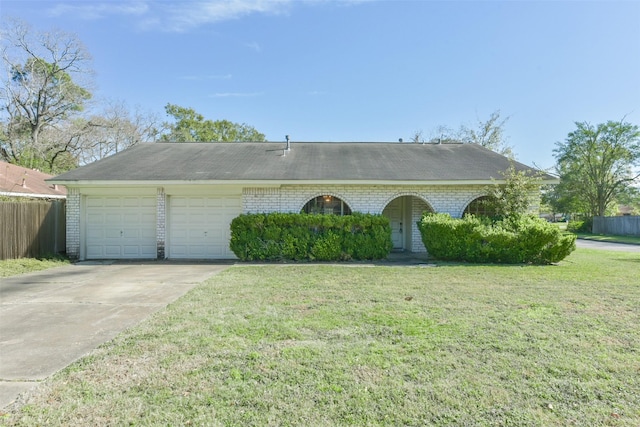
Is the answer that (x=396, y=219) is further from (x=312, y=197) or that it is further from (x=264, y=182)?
(x=264, y=182)

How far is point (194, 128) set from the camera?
37.7 metres

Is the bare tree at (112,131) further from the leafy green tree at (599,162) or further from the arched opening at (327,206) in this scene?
the leafy green tree at (599,162)

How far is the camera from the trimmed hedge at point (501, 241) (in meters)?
10.3

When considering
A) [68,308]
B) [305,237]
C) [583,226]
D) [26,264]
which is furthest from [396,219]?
[583,226]

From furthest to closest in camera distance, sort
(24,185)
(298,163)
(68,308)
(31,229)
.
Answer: (24,185) → (298,163) → (31,229) → (68,308)

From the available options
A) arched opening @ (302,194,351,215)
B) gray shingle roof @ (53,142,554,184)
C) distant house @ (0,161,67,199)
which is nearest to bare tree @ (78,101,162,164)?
distant house @ (0,161,67,199)

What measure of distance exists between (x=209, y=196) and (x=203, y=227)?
115cm

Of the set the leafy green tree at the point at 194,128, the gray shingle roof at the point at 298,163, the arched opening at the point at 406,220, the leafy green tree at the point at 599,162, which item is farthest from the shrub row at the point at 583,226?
the leafy green tree at the point at 194,128

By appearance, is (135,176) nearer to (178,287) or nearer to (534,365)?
(178,287)

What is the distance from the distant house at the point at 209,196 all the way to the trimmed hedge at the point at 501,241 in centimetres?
167

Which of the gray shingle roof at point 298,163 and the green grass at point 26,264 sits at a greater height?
the gray shingle roof at point 298,163

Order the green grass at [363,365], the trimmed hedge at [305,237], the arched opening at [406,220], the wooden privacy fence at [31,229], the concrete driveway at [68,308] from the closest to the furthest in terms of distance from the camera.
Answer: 1. the green grass at [363,365]
2. the concrete driveway at [68,308]
3. the wooden privacy fence at [31,229]
4. the trimmed hedge at [305,237]
5. the arched opening at [406,220]

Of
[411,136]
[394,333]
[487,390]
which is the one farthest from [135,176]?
[411,136]

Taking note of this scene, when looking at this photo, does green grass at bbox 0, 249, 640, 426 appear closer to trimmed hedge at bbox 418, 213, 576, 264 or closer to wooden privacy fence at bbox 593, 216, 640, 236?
trimmed hedge at bbox 418, 213, 576, 264
